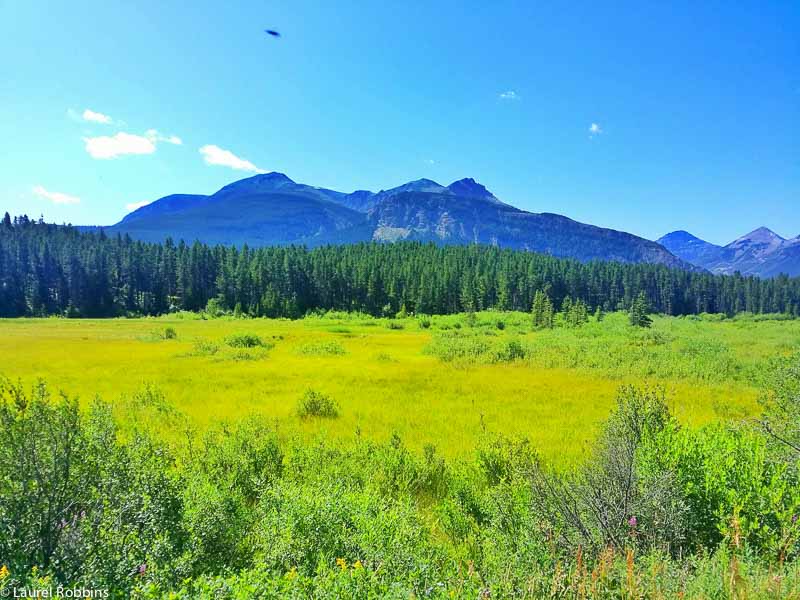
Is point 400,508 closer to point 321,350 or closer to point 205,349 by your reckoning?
point 321,350

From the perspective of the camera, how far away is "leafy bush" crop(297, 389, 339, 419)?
1571 centimetres

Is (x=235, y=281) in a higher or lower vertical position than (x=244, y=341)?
higher

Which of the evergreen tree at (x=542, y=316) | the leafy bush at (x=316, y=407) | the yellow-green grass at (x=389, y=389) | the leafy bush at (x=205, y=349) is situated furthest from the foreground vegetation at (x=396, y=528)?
the evergreen tree at (x=542, y=316)

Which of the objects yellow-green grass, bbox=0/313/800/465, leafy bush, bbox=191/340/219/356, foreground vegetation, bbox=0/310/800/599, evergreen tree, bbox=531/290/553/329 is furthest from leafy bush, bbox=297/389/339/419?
evergreen tree, bbox=531/290/553/329

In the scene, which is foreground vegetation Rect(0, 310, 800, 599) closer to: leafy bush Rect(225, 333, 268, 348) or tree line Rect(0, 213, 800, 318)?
leafy bush Rect(225, 333, 268, 348)

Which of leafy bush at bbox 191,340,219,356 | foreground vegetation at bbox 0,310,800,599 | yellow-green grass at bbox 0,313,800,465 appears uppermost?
foreground vegetation at bbox 0,310,800,599

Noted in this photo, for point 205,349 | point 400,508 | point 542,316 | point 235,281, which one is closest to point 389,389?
point 400,508

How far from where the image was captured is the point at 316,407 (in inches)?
632

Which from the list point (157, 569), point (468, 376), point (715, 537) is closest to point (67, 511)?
point (157, 569)

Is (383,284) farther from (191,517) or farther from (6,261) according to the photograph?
(191,517)

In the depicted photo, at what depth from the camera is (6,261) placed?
98.3 metres

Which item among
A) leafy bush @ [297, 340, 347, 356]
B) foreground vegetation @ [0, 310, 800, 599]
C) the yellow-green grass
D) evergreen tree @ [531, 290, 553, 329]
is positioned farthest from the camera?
evergreen tree @ [531, 290, 553, 329]

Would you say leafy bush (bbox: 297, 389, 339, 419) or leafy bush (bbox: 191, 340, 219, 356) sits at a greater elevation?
leafy bush (bbox: 297, 389, 339, 419)

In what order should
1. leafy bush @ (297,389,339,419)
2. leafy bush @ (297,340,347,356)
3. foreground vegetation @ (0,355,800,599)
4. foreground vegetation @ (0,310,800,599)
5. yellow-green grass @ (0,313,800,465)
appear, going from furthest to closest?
leafy bush @ (297,340,347,356) → leafy bush @ (297,389,339,419) → yellow-green grass @ (0,313,800,465) → foreground vegetation @ (0,310,800,599) → foreground vegetation @ (0,355,800,599)
